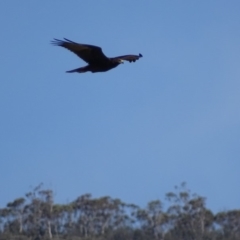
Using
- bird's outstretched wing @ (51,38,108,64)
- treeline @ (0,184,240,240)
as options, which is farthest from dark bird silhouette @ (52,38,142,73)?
treeline @ (0,184,240,240)

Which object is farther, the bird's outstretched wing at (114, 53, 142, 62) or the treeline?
the treeline

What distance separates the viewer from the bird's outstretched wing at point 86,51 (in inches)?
725

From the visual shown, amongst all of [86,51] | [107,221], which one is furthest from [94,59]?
[107,221]

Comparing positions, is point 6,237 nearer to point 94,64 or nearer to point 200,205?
point 200,205

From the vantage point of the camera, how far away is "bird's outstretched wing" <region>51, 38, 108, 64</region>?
18422 mm

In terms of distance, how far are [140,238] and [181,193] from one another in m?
3.62

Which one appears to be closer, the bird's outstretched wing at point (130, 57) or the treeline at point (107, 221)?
the bird's outstretched wing at point (130, 57)

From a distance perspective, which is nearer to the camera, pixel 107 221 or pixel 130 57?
pixel 130 57

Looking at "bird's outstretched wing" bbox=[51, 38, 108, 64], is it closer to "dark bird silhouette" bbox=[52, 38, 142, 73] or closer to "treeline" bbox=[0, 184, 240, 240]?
"dark bird silhouette" bbox=[52, 38, 142, 73]

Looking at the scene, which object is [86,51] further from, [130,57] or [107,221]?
[107,221]

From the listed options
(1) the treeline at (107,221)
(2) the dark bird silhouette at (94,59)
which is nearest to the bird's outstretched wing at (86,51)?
(2) the dark bird silhouette at (94,59)

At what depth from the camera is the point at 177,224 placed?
4425 centimetres

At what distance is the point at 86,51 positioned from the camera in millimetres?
18719

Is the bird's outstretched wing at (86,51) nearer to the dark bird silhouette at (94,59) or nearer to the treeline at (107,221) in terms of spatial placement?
the dark bird silhouette at (94,59)
